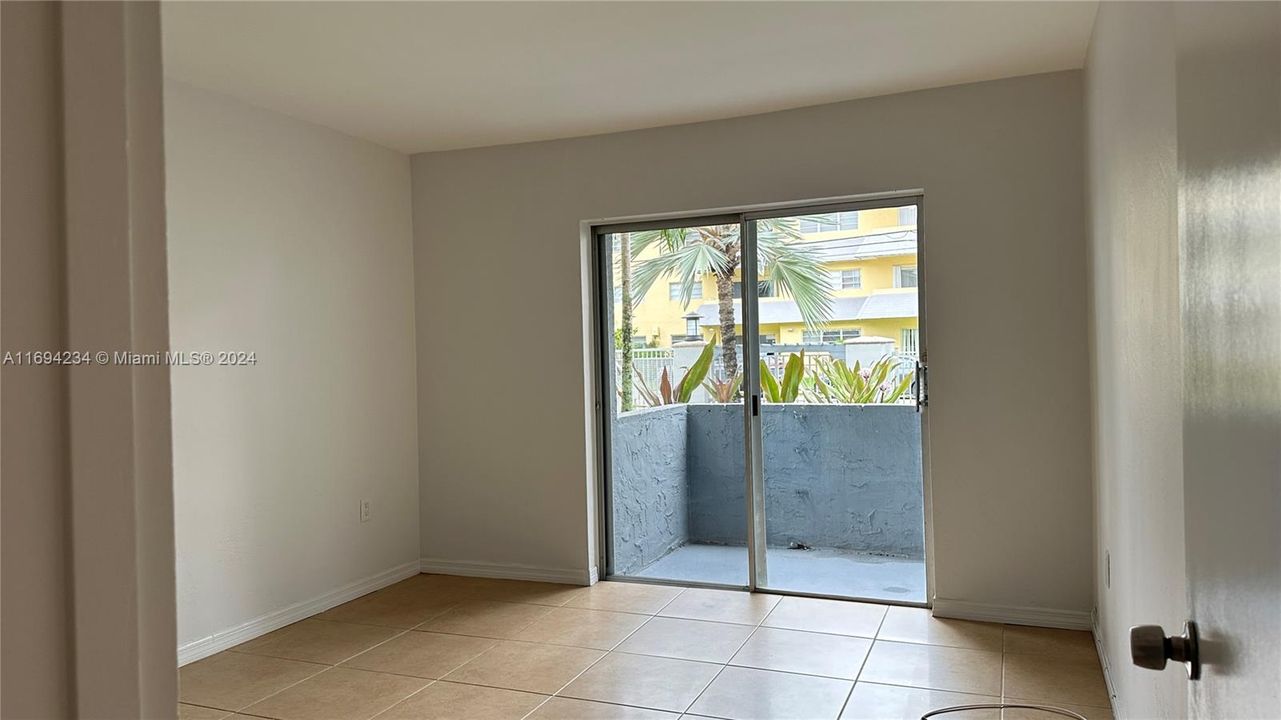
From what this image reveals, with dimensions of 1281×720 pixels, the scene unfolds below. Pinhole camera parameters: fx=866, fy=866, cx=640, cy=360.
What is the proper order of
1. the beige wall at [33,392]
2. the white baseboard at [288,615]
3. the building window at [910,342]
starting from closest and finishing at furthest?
the beige wall at [33,392] < the white baseboard at [288,615] < the building window at [910,342]

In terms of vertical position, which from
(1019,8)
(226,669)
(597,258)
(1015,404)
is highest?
(1019,8)

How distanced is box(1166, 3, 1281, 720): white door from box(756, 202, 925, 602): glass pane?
3462mm

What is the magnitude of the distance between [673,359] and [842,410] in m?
0.98

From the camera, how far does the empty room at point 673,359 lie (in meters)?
3.13

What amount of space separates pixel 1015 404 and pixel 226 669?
3657mm

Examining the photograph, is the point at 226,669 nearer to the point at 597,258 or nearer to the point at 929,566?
the point at 597,258

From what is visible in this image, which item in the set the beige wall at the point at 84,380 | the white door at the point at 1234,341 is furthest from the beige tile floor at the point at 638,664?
the beige wall at the point at 84,380

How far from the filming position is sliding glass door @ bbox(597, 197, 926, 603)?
435 centimetres

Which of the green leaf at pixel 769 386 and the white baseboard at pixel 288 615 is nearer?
the white baseboard at pixel 288 615

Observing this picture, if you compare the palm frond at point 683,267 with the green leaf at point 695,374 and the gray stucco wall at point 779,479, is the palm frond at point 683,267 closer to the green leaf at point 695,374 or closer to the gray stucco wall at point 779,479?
the green leaf at point 695,374

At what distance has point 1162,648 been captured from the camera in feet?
2.99

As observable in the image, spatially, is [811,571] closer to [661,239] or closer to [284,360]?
[661,239]

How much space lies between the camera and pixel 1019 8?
10.4 feet

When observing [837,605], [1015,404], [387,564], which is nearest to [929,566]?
[837,605]
